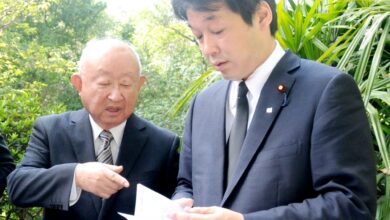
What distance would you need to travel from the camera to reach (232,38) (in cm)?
166

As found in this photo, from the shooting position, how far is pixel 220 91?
1.92m

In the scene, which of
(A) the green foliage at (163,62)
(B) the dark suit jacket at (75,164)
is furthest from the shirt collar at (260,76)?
(A) the green foliage at (163,62)

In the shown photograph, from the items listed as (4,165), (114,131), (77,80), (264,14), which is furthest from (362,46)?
(4,165)

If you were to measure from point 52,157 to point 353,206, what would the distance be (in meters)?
1.42

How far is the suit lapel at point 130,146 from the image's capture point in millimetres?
2301

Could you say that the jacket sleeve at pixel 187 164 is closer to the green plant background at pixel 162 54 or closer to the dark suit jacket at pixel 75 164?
the dark suit jacket at pixel 75 164

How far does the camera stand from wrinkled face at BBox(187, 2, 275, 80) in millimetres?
1656

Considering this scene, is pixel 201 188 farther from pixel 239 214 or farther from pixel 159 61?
pixel 159 61

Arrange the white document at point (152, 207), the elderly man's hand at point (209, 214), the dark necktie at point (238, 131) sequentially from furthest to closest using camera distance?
1. the dark necktie at point (238, 131)
2. the white document at point (152, 207)
3. the elderly man's hand at point (209, 214)

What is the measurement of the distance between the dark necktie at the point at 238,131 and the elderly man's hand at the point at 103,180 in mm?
462

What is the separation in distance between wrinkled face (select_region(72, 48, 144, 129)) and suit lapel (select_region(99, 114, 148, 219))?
121 millimetres

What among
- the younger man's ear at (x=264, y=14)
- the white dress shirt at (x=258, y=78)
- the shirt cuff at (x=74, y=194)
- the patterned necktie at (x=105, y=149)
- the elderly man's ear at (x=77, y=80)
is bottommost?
the shirt cuff at (x=74, y=194)

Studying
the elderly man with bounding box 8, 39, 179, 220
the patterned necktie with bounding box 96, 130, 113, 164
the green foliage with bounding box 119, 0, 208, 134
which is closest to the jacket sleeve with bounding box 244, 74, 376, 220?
the elderly man with bounding box 8, 39, 179, 220

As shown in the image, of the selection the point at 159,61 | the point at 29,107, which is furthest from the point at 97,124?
the point at 159,61
